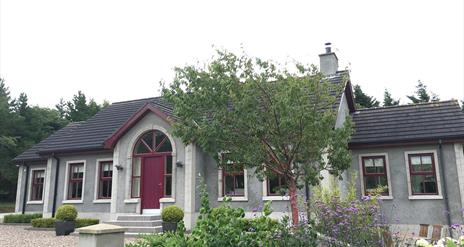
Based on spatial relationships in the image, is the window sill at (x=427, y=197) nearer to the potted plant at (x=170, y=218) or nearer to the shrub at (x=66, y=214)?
the potted plant at (x=170, y=218)

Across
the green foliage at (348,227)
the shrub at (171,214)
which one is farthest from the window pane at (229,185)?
the green foliage at (348,227)

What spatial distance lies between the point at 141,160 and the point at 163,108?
2.57m

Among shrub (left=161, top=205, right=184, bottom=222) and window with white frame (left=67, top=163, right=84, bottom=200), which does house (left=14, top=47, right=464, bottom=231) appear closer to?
window with white frame (left=67, top=163, right=84, bottom=200)

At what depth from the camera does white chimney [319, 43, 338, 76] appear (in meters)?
18.9

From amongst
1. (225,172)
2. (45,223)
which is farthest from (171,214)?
(45,223)

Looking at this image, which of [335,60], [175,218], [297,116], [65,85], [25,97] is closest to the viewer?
[297,116]

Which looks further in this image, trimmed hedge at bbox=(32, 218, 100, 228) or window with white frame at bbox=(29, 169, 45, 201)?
window with white frame at bbox=(29, 169, 45, 201)

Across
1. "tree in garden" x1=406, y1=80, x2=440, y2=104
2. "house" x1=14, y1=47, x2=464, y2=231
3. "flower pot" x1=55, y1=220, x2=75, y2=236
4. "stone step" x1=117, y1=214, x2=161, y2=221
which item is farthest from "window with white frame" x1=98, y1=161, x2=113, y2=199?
"tree in garden" x1=406, y1=80, x2=440, y2=104

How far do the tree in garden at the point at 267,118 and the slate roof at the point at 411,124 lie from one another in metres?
6.41

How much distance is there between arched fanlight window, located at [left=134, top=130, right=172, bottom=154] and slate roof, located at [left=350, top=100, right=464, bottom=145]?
8105 mm

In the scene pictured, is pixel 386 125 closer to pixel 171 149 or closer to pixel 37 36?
pixel 171 149

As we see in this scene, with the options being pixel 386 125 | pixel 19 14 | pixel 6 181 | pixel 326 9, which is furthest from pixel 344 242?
pixel 6 181

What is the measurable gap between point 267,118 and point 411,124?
9177mm

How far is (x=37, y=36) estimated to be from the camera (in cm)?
962
